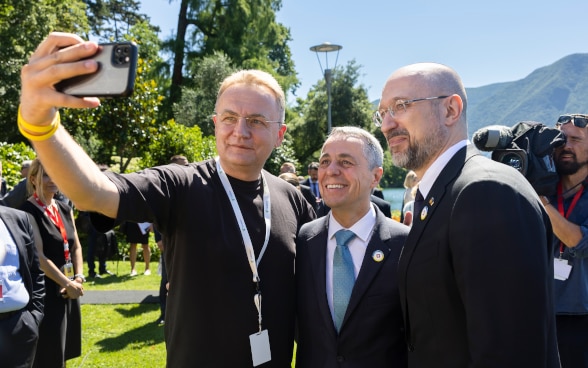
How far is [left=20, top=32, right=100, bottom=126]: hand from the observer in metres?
1.37

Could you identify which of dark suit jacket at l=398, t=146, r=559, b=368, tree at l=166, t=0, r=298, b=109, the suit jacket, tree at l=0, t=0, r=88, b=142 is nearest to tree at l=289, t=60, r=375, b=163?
tree at l=166, t=0, r=298, b=109

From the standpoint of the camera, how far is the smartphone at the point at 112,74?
1.37m

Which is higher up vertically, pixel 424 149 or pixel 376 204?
pixel 424 149

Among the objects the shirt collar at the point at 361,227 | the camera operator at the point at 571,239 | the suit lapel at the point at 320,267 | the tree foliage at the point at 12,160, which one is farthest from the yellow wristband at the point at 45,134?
the tree foliage at the point at 12,160

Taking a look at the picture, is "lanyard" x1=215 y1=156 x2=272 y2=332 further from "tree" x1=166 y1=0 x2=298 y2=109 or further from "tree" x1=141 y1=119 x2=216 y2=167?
"tree" x1=166 y1=0 x2=298 y2=109

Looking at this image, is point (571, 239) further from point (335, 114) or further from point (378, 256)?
point (335, 114)

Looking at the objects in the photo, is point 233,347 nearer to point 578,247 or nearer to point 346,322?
point 346,322

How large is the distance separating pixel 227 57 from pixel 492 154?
990 inches

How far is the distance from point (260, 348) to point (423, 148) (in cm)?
125

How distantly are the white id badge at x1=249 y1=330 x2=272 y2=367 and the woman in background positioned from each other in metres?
2.86

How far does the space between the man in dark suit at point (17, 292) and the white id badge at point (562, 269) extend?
3.87m

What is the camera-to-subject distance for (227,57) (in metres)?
26.6

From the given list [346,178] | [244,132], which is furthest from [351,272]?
[244,132]

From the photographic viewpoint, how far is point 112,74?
4.51 feet
